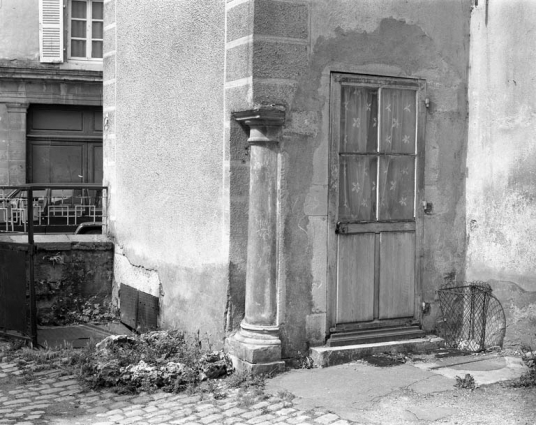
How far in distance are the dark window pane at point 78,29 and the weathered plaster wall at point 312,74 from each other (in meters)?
11.9

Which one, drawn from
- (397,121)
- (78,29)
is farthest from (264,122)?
(78,29)

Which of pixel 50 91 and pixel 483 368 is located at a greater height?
pixel 50 91

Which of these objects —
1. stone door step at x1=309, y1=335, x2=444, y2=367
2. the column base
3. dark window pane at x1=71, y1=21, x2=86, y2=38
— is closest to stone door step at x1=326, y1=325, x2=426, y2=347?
stone door step at x1=309, y1=335, x2=444, y2=367

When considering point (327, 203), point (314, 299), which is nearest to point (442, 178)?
point (327, 203)

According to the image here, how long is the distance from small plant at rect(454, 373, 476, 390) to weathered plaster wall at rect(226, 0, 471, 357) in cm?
126

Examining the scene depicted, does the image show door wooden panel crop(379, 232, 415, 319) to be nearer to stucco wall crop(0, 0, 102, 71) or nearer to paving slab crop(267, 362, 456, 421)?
paving slab crop(267, 362, 456, 421)

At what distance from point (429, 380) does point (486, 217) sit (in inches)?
71.6

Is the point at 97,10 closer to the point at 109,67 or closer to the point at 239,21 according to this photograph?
the point at 109,67

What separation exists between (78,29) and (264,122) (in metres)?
12.6

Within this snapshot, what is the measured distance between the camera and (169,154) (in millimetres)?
7629

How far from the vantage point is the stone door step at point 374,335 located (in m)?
6.62

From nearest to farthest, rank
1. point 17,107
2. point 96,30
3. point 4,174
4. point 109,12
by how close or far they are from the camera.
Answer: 1. point 109,12
2. point 4,174
3. point 17,107
4. point 96,30

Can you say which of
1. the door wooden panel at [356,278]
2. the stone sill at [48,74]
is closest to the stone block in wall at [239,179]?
the door wooden panel at [356,278]

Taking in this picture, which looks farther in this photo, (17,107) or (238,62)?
(17,107)
